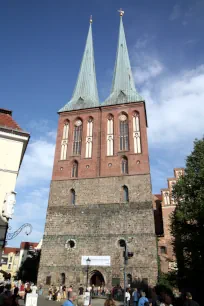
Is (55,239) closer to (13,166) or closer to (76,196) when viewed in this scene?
(76,196)

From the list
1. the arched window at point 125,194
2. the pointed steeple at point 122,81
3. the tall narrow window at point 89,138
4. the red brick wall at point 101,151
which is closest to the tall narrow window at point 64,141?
the red brick wall at point 101,151

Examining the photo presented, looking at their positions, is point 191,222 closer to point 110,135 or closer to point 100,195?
point 100,195

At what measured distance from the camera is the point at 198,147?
17859 mm

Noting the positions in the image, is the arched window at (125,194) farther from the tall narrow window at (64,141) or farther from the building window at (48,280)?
the building window at (48,280)

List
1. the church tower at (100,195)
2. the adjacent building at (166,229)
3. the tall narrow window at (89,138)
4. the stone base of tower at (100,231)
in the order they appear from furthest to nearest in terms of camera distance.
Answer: the tall narrow window at (89,138), the adjacent building at (166,229), the church tower at (100,195), the stone base of tower at (100,231)

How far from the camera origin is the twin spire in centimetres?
3133

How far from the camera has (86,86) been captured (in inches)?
1364

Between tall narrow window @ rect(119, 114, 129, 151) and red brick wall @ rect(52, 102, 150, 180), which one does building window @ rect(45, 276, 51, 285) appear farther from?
tall narrow window @ rect(119, 114, 129, 151)

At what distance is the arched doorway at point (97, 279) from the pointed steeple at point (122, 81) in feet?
59.9

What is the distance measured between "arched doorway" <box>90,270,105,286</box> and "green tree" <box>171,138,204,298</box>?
814 cm

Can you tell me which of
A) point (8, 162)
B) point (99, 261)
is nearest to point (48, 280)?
point (99, 261)

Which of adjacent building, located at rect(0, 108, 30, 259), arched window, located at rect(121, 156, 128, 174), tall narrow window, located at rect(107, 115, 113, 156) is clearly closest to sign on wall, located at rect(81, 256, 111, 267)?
arched window, located at rect(121, 156, 128, 174)

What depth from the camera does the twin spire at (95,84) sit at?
3133cm

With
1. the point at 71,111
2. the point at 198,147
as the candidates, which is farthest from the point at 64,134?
the point at 198,147
